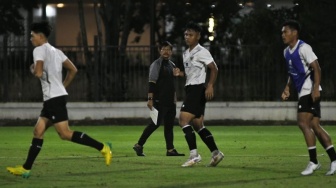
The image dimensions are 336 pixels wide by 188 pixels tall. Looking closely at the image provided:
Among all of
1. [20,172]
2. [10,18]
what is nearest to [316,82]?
[20,172]

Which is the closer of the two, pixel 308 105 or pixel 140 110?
pixel 308 105

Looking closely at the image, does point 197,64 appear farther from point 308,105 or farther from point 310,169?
point 310,169

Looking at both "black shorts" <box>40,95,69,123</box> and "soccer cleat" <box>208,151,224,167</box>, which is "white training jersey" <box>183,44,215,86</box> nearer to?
"soccer cleat" <box>208,151,224,167</box>

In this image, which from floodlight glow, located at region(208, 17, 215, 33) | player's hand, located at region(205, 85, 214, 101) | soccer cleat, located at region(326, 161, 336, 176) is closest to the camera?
soccer cleat, located at region(326, 161, 336, 176)

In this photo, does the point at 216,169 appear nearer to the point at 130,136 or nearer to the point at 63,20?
the point at 130,136

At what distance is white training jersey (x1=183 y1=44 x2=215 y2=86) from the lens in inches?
635

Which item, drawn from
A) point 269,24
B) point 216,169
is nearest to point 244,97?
point 269,24

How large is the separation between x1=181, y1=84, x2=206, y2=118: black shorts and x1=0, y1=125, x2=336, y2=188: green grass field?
817mm

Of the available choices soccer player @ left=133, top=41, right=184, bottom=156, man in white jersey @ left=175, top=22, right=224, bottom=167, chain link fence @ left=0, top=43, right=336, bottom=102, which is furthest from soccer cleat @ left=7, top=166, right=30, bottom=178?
chain link fence @ left=0, top=43, right=336, bottom=102

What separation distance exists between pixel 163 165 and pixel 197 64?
1.58 metres

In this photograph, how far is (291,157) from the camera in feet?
58.1

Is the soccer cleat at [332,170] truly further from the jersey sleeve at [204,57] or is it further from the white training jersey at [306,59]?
the jersey sleeve at [204,57]

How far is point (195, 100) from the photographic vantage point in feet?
52.7

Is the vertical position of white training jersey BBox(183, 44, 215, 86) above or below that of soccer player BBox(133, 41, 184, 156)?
above
